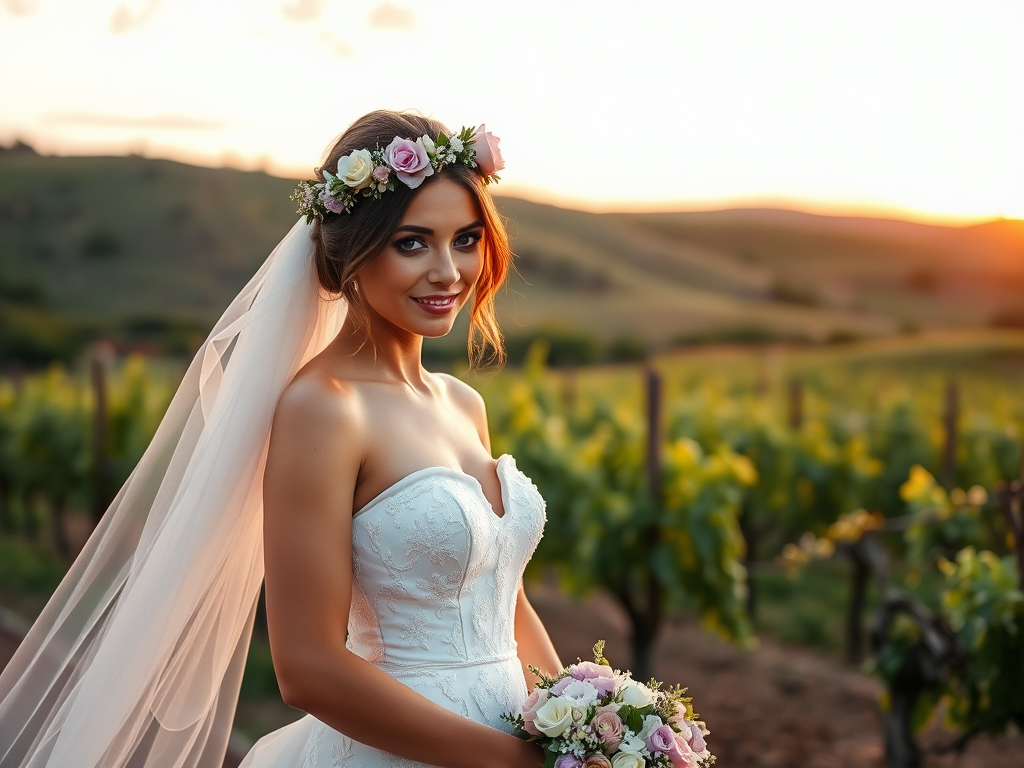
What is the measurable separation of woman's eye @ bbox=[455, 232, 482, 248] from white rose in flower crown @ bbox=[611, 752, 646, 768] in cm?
111

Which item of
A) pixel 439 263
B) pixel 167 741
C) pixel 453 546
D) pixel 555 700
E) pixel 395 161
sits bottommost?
pixel 167 741

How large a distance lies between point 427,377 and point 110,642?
3.04 ft

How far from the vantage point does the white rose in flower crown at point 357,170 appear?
2041 millimetres

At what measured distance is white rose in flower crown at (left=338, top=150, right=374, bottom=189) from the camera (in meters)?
2.04

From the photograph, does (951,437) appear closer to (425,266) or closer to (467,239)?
(467,239)

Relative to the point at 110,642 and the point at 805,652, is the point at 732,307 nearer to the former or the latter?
the point at 805,652

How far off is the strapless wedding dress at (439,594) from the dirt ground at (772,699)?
137 inches

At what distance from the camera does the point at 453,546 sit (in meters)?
1.99

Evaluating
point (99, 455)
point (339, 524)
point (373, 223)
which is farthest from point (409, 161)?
point (99, 455)

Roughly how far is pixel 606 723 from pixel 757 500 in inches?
273

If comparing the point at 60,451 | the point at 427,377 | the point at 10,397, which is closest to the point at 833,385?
the point at 60,451

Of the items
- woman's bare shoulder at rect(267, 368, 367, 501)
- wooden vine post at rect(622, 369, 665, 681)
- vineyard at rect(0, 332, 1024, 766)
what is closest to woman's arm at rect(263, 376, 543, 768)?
woman's bare shoulder at rect(267, 368, 367, 501)

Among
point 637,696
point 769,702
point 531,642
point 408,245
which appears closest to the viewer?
point 637,696

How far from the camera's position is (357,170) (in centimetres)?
204
